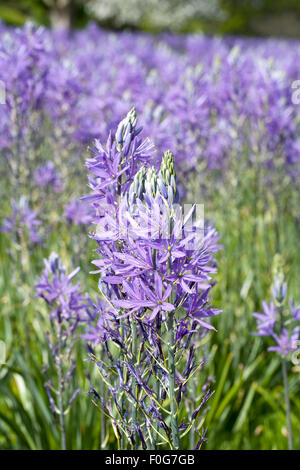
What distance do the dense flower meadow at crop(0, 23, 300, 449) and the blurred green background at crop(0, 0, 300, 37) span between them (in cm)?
1449

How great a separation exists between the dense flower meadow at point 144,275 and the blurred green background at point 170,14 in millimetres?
14492

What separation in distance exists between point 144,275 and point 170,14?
2030 cm

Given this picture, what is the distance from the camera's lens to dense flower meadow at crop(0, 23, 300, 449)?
4.72 ft

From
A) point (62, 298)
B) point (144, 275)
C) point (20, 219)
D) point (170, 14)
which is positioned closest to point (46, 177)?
point (20, 219)

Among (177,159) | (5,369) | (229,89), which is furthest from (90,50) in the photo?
(5,369)

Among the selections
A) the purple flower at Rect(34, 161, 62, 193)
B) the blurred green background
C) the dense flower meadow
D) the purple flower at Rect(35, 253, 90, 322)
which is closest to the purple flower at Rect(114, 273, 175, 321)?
the dense flower meadow

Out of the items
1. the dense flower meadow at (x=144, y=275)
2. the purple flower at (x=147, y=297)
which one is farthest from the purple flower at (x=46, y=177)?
the purple flower at (x=147, y=297)

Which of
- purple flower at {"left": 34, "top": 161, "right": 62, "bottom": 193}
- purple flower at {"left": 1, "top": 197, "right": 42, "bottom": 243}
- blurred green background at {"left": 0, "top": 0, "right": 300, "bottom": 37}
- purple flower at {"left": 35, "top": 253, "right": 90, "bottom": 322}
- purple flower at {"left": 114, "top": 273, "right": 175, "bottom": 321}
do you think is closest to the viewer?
purple flower at {"left": 114, "top": 273, "right": 175, "bottom": 321}

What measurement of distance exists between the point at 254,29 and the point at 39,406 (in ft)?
119

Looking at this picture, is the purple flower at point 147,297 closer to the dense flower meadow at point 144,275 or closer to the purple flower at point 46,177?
the dense flower meadow at point 144,275

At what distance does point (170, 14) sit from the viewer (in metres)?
19.7

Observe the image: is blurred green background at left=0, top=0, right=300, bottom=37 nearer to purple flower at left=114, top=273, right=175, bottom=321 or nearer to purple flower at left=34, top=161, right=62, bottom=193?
purple flower at left=34, top=161, right=62, bottom=193

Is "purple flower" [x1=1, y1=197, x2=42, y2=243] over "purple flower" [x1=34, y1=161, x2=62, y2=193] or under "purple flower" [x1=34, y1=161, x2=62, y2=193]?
under

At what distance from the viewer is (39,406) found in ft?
9.12
